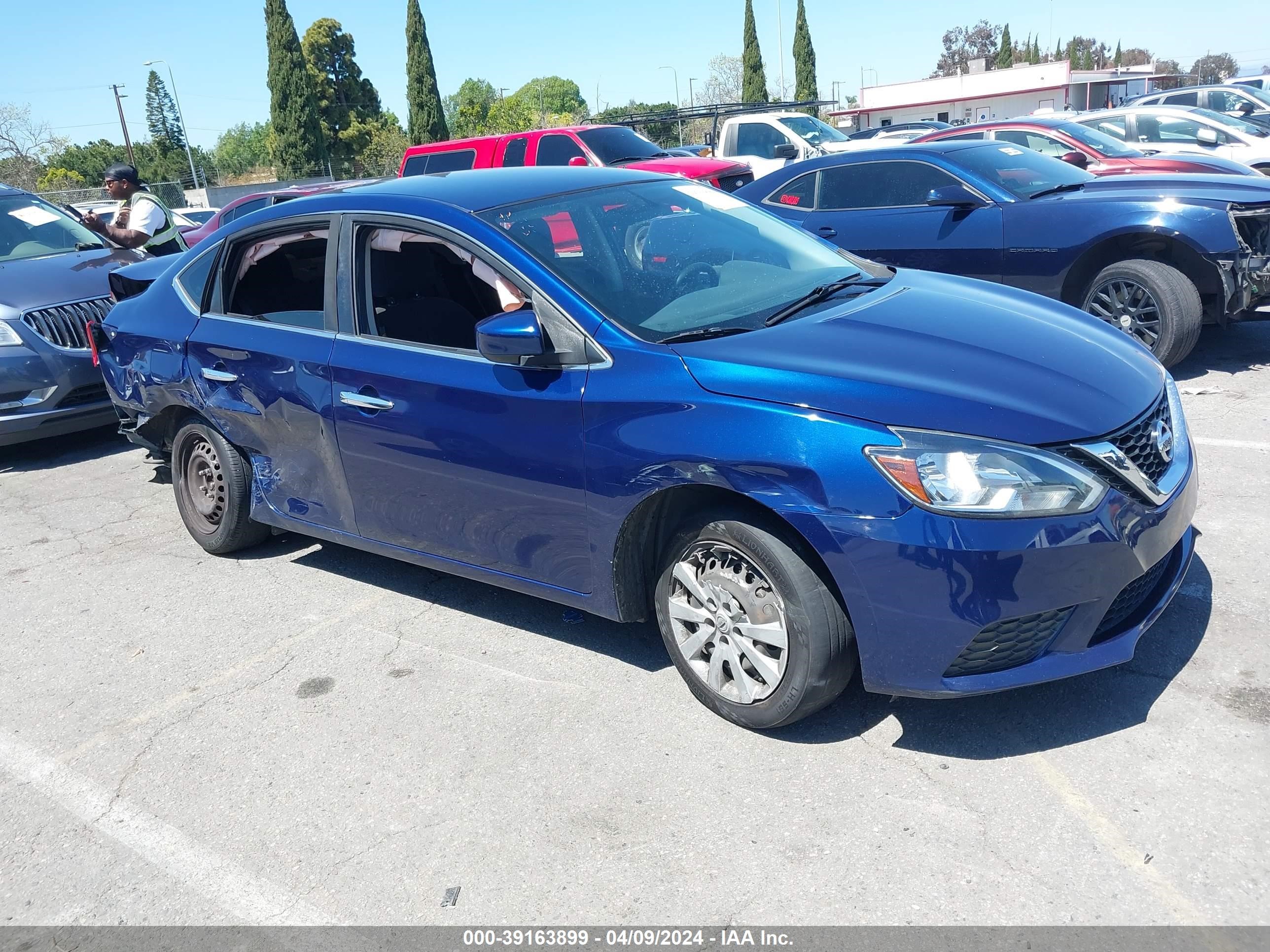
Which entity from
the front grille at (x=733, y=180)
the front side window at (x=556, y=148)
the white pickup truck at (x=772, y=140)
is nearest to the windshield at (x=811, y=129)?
the white pickup truck at (x=772, y=140)

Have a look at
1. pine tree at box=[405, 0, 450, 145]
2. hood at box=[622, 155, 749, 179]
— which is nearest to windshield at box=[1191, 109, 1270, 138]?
hood at box=[622, 155, 749, 179]

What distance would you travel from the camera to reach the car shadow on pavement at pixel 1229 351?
7125 millimetres

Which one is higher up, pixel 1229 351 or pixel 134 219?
pixel 134 219

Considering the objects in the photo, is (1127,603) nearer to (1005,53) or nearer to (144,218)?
(144,218)

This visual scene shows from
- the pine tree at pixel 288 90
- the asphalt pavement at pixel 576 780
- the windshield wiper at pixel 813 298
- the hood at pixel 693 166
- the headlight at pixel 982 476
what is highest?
the pine tree at pixel 288 90

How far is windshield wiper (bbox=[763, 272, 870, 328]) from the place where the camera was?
367 cm

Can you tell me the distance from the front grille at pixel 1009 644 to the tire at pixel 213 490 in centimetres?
348

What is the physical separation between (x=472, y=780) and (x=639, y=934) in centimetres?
90

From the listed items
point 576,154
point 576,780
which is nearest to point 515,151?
→ point 576,154

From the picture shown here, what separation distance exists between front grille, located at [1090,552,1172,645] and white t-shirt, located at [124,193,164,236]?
27.2 ft

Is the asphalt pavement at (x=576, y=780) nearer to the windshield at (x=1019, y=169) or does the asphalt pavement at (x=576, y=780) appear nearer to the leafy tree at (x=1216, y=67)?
the windshield at (x=1019, y=169)

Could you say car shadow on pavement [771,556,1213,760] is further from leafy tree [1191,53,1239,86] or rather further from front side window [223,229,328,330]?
leafy tree [1191,53,1239,86]

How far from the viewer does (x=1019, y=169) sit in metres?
7.65

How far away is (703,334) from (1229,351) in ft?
18.8
